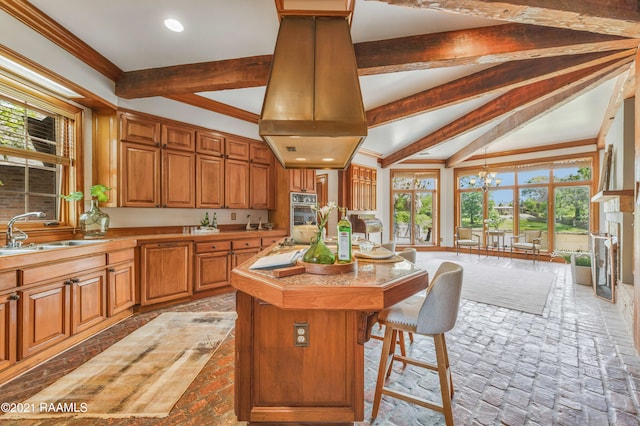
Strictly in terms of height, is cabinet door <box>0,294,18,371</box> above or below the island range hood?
below

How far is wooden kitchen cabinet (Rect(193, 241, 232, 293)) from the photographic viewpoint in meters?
3.74

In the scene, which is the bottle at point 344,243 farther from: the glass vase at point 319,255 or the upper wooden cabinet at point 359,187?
the upper wooden cabinet at point 359,187

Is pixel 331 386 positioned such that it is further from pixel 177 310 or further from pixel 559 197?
pixel 559 197

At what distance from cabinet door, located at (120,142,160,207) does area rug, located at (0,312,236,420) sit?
1.58 metres

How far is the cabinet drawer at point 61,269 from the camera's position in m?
2.08

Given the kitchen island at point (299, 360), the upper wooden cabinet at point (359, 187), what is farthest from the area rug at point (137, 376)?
the upper wooden cabinet at point (359, 187)

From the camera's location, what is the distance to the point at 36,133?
2.85 m

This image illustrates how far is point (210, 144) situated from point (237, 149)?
0.45 metres

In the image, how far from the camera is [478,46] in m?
2.54

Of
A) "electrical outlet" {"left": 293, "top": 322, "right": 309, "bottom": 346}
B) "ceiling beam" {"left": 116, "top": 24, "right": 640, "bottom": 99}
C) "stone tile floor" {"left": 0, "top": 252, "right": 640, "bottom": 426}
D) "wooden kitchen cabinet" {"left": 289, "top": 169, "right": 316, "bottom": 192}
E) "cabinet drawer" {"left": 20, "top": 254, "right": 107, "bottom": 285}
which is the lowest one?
"stone tile floor" {"left": 0, "top": 252, "right": 640, "bottom": 426}

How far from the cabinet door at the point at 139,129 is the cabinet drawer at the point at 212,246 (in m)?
1.52

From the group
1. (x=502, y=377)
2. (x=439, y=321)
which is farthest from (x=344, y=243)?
(x=502, y=377)

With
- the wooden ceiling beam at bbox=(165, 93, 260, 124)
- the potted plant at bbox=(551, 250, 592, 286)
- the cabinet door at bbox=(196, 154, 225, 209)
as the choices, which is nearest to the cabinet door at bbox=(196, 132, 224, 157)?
the cabinet door at bbox=(196, 154, 225, 209)

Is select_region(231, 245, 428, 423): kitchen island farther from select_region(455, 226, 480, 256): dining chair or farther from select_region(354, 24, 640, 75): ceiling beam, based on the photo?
select_region(455, 226, 480, 256): dining chair
